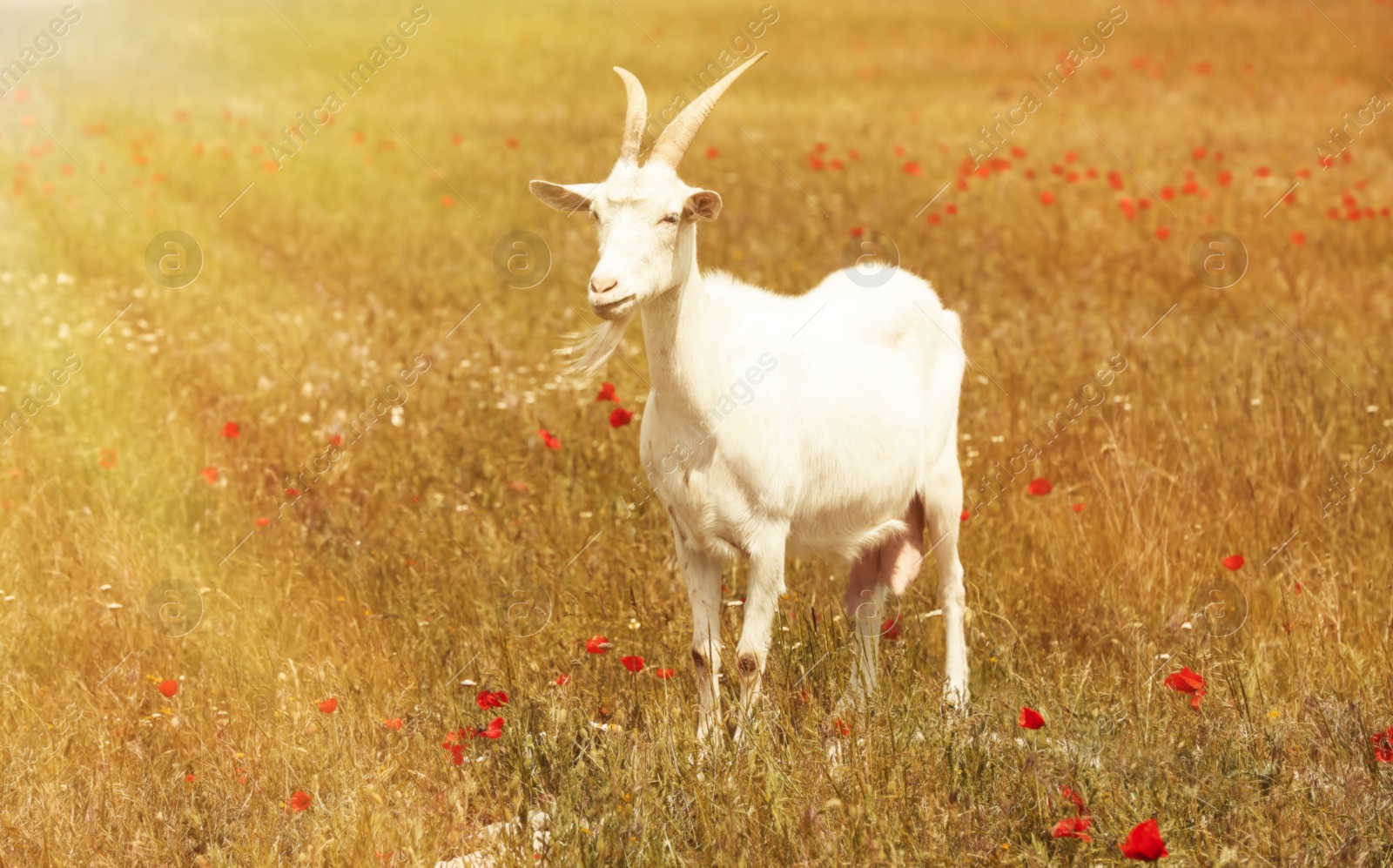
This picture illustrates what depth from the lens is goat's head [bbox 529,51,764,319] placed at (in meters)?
3.21

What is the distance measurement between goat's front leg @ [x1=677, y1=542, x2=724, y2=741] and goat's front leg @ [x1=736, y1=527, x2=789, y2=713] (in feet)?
0.28

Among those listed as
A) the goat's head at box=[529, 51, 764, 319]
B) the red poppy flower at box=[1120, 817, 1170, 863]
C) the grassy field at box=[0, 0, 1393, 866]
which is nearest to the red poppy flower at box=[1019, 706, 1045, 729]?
the grassy field at box=[0, 0, 1393, 866]

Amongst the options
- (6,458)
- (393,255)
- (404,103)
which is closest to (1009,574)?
(6,458)

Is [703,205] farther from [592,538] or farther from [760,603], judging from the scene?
[592,538]

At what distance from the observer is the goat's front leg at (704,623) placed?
12.1 feet

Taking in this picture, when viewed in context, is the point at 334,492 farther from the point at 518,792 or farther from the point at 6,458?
the point at 518,792

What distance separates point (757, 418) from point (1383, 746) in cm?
189

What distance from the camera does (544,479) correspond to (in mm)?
5492

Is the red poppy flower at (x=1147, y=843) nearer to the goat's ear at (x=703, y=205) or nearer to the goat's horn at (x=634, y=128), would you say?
the goat's ear at (x=703, y=205)

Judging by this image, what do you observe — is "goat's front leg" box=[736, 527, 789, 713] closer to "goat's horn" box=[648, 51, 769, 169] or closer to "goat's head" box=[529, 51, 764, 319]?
"goat's head" box=[529, 51, 764, 319]

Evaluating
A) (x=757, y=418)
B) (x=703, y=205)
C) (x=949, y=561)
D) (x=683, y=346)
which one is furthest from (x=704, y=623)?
(x=703, y=205)

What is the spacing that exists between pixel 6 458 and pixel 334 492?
153 cm

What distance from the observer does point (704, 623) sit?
3.77m

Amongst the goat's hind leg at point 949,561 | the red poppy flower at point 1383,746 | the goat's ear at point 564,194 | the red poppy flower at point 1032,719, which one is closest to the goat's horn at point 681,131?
the goat's ear at point 564,194
